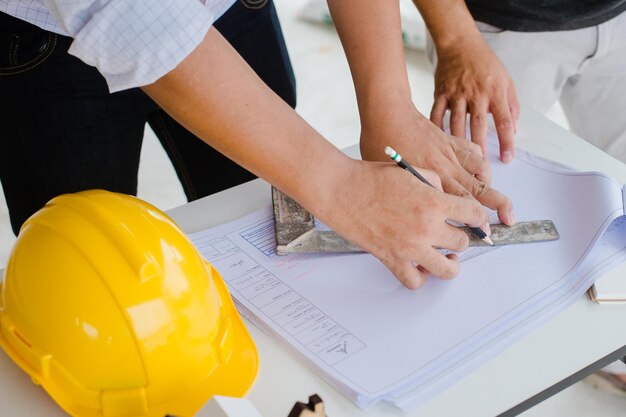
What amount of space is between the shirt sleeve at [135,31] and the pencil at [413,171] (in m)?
0.28

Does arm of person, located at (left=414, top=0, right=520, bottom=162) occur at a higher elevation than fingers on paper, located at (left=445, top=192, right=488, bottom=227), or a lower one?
higher

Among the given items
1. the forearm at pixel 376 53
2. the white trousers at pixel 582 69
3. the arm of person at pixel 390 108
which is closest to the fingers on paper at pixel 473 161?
the arm of person at pixel 390 108

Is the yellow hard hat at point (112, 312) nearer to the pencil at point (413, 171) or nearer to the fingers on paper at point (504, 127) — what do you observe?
the pencil at point (413, 171)

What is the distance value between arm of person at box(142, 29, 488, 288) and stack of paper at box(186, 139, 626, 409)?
48 mm

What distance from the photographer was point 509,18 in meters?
1.39

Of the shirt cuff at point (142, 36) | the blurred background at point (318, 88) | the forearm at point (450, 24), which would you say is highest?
the shirt cuff at point (142, 36)

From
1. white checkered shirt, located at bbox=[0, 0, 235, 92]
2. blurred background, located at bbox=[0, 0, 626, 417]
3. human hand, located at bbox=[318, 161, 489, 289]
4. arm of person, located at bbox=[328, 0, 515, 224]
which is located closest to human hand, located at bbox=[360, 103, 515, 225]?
arm of person, located at bbox=[328, 0, 515, 224]

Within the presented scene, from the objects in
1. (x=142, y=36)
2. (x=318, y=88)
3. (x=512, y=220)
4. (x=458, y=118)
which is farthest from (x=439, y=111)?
(x=318, y=88)

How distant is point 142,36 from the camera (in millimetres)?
682

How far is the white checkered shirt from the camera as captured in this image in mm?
672

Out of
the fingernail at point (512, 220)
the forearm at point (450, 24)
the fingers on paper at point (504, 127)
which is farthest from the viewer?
the forearm at point (450, 24)

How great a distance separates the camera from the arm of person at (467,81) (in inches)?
44.2

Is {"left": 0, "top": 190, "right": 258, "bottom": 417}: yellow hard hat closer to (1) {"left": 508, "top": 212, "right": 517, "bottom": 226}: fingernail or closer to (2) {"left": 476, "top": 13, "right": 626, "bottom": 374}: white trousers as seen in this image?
(1) {"left": 508, "top": 212, "right": 517, "bottom": 226}: fingernail

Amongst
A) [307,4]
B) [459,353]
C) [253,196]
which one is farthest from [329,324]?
[307,4]
